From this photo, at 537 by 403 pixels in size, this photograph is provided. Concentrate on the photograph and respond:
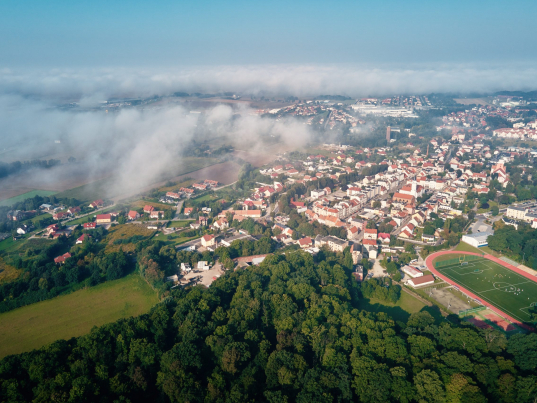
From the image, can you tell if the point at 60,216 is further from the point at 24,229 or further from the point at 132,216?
the point at 132,216

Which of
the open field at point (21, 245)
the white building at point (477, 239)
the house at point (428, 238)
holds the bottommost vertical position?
the open field at point (21, 245)

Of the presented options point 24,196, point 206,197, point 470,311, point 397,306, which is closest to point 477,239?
point 470,311

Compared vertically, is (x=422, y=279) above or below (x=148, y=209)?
below

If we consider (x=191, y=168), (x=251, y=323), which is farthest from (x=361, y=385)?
(x=191, y=168)

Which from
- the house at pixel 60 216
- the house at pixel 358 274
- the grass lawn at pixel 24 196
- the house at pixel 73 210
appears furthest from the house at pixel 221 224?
the grass lawn at pixel 24 196

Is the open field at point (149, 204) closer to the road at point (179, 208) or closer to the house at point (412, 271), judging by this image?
the road at point (179, 208)
